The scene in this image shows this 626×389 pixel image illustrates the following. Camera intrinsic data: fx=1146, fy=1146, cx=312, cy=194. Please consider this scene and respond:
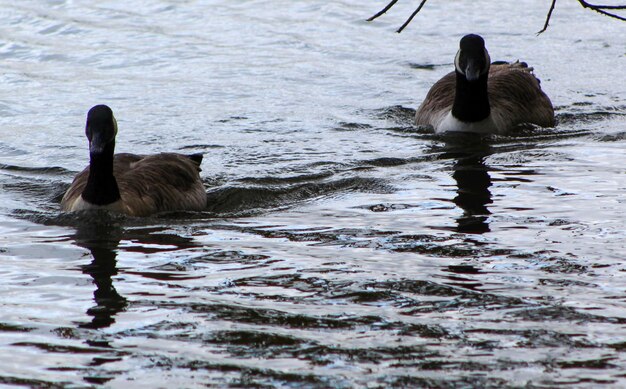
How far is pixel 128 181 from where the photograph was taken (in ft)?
35.5

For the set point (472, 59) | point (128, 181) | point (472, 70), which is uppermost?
point (472, 59)

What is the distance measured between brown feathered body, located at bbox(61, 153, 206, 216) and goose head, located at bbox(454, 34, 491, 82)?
14.2 ft

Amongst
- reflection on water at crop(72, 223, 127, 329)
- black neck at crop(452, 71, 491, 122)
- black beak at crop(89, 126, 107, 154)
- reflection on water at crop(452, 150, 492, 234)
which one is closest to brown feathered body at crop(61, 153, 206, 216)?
reflection on water at crop(72, 223, 127, 329)

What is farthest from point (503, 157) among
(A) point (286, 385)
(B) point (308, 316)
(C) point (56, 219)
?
(A) point (286, 385)

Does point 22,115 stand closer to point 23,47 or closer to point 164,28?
point 23,47

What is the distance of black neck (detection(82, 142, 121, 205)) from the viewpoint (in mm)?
10023

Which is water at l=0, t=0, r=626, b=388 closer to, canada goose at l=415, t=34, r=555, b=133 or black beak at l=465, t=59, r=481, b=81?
canada goose at l=415, t=34, r=555, b=133

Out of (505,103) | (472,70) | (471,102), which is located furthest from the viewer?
(505,103)

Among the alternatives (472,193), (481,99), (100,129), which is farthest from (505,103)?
(100,129)

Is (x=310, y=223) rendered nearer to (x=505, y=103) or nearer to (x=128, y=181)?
(x=128, y=181)

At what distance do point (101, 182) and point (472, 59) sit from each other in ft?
19.5

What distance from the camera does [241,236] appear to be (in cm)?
963

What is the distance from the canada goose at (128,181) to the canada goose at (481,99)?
4.23 m

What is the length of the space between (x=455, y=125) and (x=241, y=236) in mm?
5690
